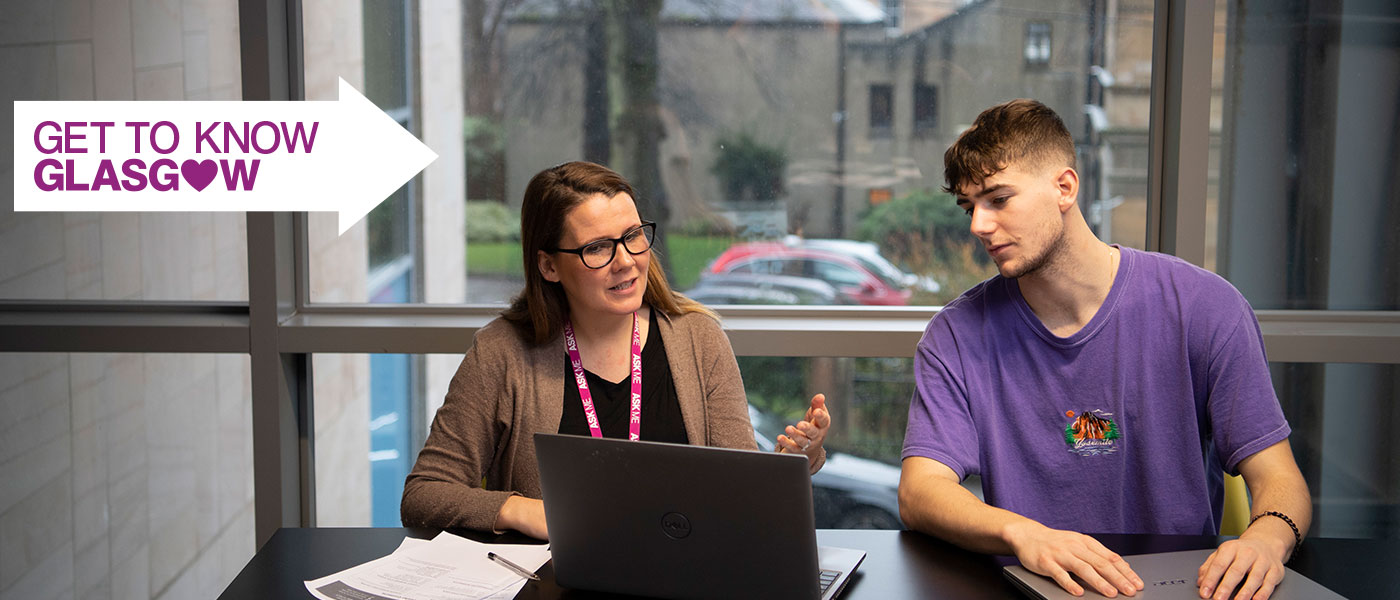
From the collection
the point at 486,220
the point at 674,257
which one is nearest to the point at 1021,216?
the point at 674,257

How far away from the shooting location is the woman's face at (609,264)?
6.92 feet

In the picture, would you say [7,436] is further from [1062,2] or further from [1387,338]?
[1387,338]

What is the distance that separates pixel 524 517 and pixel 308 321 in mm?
1426

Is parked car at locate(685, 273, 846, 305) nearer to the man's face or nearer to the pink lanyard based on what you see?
the pink lanyard

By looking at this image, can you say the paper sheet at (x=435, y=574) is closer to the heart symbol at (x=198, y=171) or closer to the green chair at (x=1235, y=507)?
the green chair at (x=1235, y=507)

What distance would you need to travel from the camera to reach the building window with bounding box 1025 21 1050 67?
2957 millimetres

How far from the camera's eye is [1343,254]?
2.99m

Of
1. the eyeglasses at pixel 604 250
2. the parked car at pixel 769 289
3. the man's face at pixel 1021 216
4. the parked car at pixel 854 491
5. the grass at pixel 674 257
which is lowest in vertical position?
the parked car at pixel 854 491

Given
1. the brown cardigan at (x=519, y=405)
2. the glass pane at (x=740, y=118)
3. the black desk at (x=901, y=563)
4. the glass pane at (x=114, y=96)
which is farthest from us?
the glass pane at (x=740, y=118)

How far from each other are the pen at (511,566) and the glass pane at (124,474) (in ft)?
5.70

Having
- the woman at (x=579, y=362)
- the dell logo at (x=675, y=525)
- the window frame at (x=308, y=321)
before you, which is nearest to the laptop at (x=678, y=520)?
the dell logo at (x=675, y=525)

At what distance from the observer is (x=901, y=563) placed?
1.63 metres

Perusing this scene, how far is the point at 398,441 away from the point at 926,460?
1.94 m

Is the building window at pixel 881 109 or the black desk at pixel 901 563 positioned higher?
the building window at pixel 881 109
